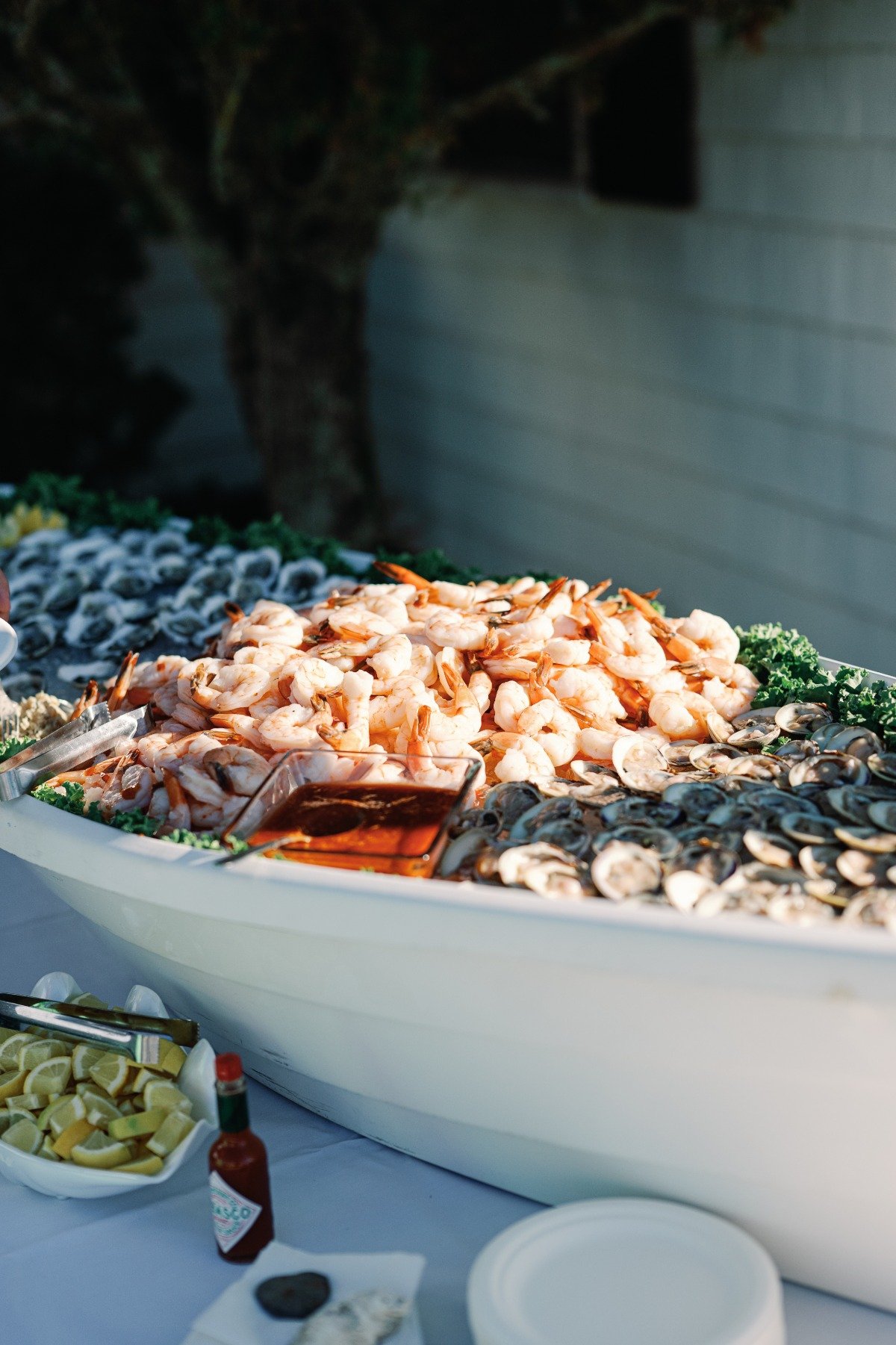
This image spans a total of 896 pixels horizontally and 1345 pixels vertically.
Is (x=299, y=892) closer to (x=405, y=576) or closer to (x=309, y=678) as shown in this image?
(x=309, y=678)

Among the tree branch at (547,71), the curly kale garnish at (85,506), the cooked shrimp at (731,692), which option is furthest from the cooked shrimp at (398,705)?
the tree branch at (547,71)

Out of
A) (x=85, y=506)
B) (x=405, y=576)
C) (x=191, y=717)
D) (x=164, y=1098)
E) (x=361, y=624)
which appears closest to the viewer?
(x=164, y=1098)

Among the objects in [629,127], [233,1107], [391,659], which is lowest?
[233,1107]

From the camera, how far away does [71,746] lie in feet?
6.33

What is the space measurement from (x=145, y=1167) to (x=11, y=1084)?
10.2 inches

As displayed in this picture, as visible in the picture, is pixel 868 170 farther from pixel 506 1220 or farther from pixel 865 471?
pixel 506 1220

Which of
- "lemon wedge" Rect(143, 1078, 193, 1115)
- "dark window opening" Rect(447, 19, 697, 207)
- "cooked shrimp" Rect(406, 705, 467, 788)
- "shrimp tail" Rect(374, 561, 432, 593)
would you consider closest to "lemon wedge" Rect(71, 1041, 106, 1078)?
"lemon wedge" Rect(143, 1078, 193, 1115)

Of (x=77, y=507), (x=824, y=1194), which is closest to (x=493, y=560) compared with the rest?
(x=77, y=507)

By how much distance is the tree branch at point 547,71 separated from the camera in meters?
3.59

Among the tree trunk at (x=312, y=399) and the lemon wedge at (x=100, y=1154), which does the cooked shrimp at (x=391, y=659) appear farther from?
the tree trunk at (x=312, y=399)

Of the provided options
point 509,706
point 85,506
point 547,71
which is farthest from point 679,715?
point 547,71

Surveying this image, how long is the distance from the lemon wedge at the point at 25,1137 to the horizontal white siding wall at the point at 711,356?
2.75m

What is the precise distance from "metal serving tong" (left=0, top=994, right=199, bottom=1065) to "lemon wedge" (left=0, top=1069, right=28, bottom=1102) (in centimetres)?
7

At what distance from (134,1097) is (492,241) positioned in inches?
162
